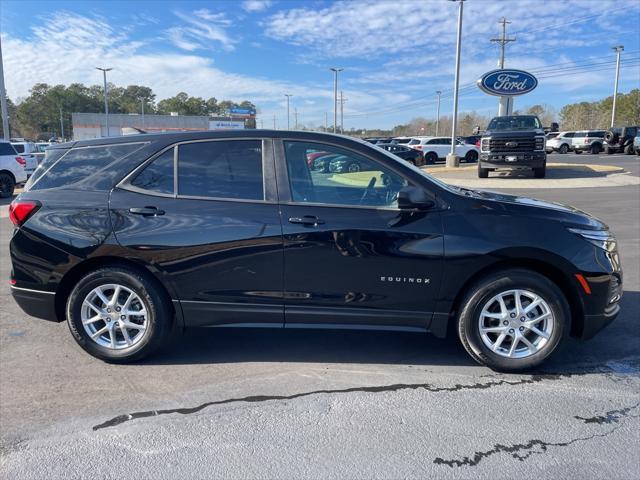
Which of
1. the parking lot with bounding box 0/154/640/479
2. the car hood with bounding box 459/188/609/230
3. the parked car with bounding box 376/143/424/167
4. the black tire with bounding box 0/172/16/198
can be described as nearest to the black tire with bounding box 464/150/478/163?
the parked car with bounding box 376/143/424/167

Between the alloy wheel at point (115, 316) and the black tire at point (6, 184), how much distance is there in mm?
14550

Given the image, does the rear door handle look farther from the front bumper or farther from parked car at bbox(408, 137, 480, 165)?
parked car at bbox(408, 137, 480, 165)

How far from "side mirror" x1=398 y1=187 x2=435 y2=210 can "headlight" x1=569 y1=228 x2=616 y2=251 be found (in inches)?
42.6

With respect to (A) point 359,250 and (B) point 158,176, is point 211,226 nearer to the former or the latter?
(B) point 158,176

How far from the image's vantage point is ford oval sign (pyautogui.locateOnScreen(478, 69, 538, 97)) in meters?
26.4

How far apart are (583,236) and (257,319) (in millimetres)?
2505

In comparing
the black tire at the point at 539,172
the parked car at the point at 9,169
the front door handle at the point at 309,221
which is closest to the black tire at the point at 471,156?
the black tire at the point at 539,172

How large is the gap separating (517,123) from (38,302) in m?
18.7

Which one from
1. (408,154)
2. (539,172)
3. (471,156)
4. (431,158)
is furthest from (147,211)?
(471,156)

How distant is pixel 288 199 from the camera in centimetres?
362

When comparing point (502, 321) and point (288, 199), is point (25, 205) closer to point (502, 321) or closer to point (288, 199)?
point (288, 199)

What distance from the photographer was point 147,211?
3.66 meters

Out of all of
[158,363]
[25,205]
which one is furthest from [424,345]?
[25,205]

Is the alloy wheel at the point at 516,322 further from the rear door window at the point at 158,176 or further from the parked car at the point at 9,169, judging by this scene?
the parked car at the point at 9,169
